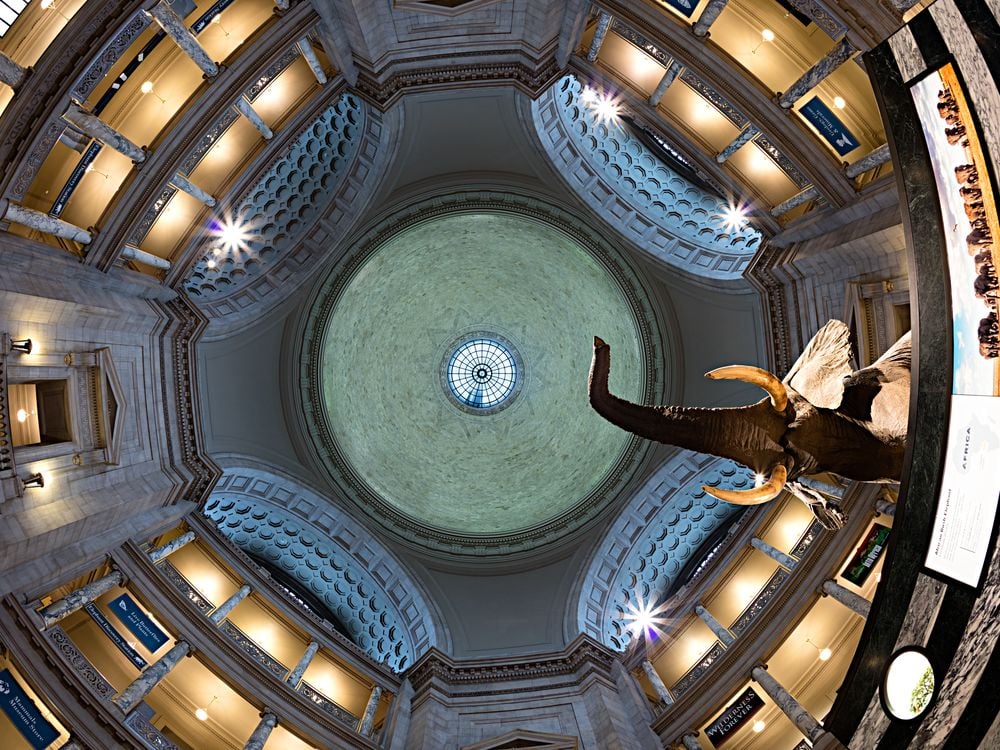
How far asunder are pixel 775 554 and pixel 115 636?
1723 centimetres

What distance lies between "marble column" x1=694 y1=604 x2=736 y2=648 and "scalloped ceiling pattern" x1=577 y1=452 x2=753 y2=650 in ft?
10.5

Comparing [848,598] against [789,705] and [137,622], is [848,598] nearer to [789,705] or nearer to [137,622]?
[789,705]

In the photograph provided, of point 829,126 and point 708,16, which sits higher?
point 708,16

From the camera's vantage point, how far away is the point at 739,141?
15.8 m

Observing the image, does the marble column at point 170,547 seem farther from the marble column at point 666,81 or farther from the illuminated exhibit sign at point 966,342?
the marble column at point 666,81

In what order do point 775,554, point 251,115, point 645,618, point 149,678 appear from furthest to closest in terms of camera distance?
point 645,618 → point 775,554 → point 251,115 → point 149,678

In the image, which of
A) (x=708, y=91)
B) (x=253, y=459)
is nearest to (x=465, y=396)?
(x=253, y=459)

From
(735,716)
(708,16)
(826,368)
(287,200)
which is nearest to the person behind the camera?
(826,368)

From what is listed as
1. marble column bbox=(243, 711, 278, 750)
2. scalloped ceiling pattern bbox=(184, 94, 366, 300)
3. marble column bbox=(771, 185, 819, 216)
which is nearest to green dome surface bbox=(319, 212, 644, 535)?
scalloped ceiling pattern bbox=(184, 94, 366, 300)

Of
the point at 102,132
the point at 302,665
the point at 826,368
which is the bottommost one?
the point at 302,665

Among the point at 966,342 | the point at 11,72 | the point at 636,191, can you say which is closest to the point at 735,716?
the point at 966,342

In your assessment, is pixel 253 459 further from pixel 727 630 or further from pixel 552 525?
pixel 727 630

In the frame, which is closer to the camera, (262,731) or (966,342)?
(966,342)

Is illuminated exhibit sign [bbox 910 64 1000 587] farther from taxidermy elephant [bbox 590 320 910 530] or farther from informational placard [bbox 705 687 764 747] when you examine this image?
informational placard [bbox 705 687 764 747]
